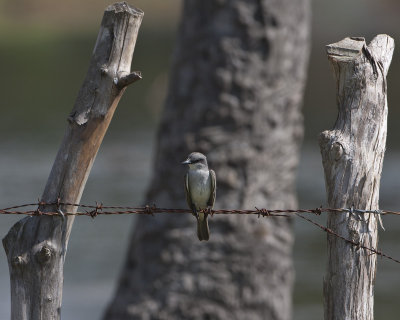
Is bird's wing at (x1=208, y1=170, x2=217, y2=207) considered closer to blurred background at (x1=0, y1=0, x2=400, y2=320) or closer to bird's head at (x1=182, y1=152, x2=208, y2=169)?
bird's head at (x1=182, y1=152, x2=208, y2=169)

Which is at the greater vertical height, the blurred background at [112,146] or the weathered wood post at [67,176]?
the blurred background at [112,146]

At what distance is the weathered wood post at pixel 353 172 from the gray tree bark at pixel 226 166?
12.1ft

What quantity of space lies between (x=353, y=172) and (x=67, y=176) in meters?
1.37

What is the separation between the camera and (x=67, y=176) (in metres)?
4.09

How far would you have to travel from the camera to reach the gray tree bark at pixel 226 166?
788cm

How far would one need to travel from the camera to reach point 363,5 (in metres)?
47.9

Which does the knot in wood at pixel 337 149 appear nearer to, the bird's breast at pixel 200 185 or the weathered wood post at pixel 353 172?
the weathered wood post at pixel 353 172

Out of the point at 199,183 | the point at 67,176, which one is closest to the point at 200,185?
the point at 199,183

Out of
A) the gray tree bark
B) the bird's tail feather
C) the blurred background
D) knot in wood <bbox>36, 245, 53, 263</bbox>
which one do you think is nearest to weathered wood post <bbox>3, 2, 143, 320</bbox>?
knot in wood <bbox>36, 245, 53, 263</bbox>

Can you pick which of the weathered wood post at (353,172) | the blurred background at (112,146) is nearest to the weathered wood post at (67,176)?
the weathered wood post at (353,172)

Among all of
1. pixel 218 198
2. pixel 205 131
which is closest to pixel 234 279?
pixel 218 198

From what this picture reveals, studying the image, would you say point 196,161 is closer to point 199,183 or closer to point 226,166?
point 199,183

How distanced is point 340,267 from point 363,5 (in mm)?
45575

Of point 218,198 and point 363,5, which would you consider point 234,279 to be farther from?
point 363,5
